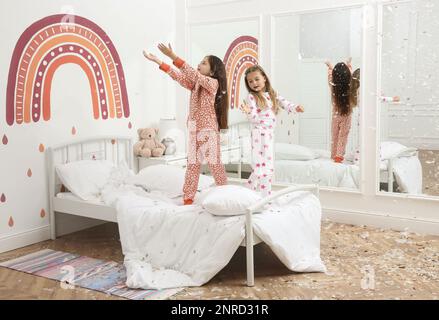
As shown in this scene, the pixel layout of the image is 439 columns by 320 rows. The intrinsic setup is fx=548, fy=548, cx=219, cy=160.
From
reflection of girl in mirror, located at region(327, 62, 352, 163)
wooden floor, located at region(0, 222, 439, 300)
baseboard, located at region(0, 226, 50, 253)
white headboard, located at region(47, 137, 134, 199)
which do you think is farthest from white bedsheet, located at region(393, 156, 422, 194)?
baseboard, located at region(0, 226, 50, 253)

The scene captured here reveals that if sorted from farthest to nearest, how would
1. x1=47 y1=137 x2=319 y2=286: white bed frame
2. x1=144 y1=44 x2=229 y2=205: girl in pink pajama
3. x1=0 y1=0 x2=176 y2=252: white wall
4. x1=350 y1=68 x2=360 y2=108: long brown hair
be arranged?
x1=350 y1=68 x2=360 y2=108: long brown hair → x1=0 y1=0 x2=176 y2=252: white wall → x1=144 y1=44 x2=229 y2=205: girl in pink pajama → x1=47 y1=137 x2=319 y2=286: white bed frame

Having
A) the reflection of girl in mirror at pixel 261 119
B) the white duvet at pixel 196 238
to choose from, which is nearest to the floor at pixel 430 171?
the white duvet at pixel 196 238

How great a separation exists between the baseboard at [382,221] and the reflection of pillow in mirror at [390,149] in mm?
529

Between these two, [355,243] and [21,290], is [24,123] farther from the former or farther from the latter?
[355,243]

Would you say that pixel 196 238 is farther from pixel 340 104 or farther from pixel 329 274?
pixel 340 104

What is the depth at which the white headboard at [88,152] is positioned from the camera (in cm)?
463

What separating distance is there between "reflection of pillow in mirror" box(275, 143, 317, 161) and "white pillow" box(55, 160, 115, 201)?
1.67 m

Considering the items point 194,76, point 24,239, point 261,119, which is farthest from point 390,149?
point 24,239

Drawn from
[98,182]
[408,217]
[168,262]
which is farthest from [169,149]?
[408,217]

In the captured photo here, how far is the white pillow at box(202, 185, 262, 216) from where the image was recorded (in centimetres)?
349

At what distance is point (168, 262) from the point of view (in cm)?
373

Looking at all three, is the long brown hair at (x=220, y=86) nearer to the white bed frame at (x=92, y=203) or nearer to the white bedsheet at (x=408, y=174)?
the white bed frame at (x=92, y=203)

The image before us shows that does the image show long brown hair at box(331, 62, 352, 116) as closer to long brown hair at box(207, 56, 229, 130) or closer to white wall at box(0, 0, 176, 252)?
long brown hair at box(207, 56, 229, 130)
